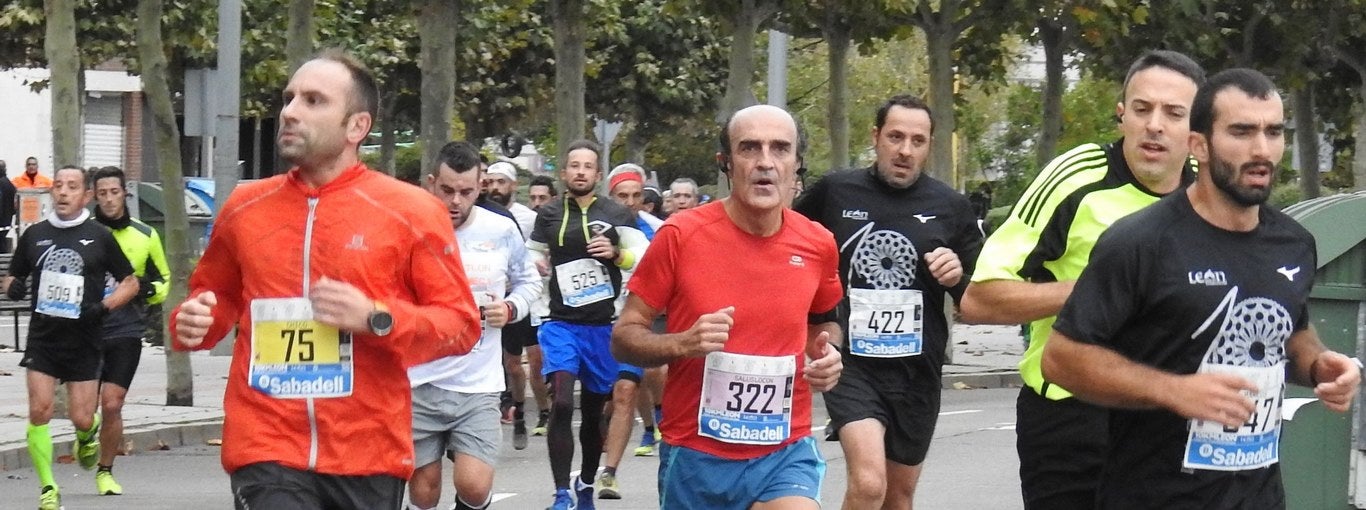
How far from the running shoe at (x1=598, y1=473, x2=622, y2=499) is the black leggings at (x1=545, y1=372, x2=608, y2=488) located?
35 centimetres

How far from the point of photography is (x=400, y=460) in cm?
557

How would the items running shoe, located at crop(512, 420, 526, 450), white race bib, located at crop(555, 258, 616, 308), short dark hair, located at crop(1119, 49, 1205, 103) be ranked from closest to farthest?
short dark hair, located at crop(1119, 49, 1205, 103) → white race bib, located at crop(555, 258, 616, 308) → running shoe, located at crop(512, 420, 526, 450)

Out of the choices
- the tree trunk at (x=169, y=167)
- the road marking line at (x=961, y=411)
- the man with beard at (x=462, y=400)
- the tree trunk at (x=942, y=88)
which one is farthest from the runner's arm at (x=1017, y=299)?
the tree trunk at (x=942, y=88)

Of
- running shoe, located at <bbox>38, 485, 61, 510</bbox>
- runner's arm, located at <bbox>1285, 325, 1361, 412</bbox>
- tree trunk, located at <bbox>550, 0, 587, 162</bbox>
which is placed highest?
tree trunk, located at <bbox>550, 0, 587, 162</bbox>

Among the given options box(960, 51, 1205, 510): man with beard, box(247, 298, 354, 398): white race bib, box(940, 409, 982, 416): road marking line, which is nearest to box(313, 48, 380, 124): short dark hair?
box(247, 298, 354, 398): white race bib

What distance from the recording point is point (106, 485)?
466 inches

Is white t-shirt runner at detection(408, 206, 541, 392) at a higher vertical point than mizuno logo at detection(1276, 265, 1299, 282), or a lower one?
lower

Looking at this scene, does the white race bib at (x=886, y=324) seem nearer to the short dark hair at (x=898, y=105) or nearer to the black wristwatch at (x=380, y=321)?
the short dark hair at (x=898, y=105)

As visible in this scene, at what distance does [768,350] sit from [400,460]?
123 cm

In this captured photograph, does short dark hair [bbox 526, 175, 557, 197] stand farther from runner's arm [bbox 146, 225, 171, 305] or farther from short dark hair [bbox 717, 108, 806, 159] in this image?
short dark hair [bbox 717, 108, 806, 159]

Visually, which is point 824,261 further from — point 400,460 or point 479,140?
point 479,140

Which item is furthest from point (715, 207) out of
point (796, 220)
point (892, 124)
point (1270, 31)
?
point (1270, 31)

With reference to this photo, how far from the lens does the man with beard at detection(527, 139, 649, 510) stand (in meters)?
10.6

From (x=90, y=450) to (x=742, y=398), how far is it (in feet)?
21.3
